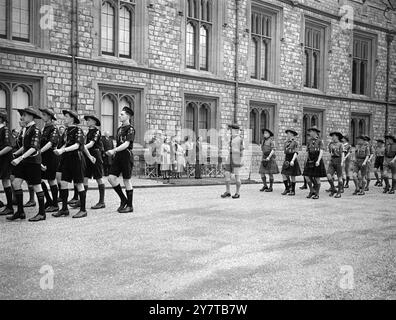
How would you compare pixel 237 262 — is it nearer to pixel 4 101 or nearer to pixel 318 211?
pixel 318 211

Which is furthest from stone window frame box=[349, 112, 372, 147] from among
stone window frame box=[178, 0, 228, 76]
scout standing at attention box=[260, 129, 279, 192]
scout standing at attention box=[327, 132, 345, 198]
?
scout standing at attention box=[327, 132, 345, 198]

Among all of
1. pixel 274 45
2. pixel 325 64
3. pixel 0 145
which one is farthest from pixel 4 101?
pixel 325 64

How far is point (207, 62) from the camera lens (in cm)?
2045

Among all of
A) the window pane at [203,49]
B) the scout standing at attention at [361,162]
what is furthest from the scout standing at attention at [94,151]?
the window pane at [203,49]

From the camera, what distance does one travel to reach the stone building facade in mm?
15297

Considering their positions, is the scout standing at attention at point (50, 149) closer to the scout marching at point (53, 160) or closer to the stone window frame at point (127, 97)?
the scout marching at point (53, 160)

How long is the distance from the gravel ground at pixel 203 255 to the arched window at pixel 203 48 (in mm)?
12440

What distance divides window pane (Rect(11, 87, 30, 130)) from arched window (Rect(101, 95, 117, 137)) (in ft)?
9.26

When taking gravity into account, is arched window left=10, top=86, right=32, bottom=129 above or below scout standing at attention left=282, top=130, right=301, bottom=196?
above

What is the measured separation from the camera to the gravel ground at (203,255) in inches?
155

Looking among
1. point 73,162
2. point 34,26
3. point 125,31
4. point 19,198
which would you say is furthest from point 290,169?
point 34,26

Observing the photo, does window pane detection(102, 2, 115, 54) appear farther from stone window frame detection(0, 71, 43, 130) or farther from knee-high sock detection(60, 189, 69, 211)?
knee-high sock detection(60, 189, 69, 211)

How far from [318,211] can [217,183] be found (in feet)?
23.9

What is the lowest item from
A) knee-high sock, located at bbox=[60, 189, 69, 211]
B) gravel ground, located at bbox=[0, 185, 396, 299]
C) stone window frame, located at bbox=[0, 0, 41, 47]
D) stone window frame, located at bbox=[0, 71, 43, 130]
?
gravel ground, located at bbox=[0, 185, 396, 299]
